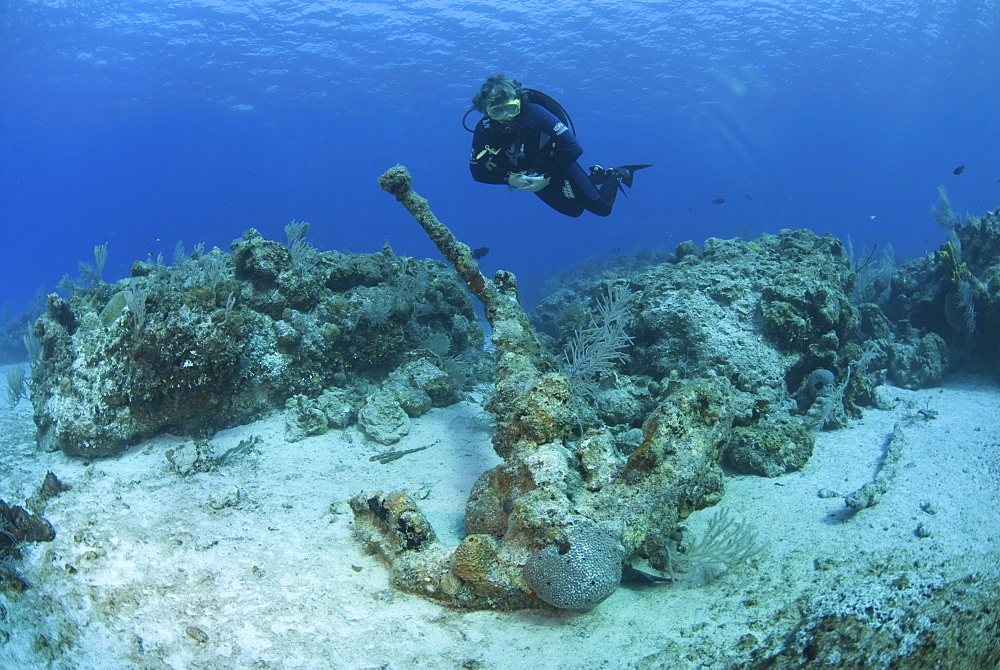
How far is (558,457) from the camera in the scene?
3.48 meters

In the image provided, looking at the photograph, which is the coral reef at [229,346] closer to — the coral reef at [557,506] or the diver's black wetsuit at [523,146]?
the diver's black wetsuit at [523,146]

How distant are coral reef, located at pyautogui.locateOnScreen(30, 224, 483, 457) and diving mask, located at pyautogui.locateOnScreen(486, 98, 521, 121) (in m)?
2.39

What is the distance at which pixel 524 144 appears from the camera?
22.8ft

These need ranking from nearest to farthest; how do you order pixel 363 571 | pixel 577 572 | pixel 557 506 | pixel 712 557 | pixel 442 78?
pixel 577 572 → pixel 557 506 → pixel 712 557 → pixel 363 571 → pixel 442 78

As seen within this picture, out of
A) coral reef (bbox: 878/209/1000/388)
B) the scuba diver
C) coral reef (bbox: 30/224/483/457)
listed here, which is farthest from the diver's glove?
coral reef (bbox: 878/209/1000/388)

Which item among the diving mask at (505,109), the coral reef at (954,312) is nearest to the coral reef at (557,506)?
the diving mask at (505,109)

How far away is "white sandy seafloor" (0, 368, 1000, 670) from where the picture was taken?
2631mm

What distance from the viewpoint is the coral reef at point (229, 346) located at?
5070mm

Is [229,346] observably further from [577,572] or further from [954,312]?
[954,312]

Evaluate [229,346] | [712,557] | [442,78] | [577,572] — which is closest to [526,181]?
[229,346]

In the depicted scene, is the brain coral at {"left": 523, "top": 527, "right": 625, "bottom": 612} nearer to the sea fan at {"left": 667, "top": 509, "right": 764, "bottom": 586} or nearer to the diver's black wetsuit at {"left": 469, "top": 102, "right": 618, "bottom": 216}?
the sea fan at {"left": 667, "top": 509, "right": 764, "bottom": 586}

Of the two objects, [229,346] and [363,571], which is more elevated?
[229,346]

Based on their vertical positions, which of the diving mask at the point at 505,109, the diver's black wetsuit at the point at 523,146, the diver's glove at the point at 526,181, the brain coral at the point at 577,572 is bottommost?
the brain coral at the point at 577,572

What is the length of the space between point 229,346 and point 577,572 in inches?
169
